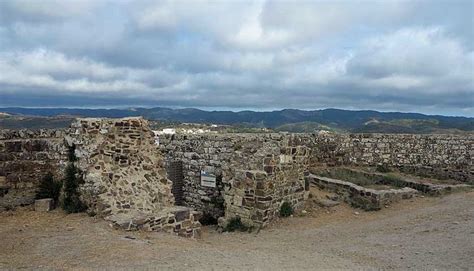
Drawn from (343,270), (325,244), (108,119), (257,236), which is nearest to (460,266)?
(343,270)

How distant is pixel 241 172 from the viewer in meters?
11.6

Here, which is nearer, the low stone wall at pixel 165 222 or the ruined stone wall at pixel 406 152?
the low stone wall at pixel 165 222

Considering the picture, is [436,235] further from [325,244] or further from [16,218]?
[16,218]

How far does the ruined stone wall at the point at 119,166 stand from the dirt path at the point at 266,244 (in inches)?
29.8

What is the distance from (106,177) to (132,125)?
1563 millimetres

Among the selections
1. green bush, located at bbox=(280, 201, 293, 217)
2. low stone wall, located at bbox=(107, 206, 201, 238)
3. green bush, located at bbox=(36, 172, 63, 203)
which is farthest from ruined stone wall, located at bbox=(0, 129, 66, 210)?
green bush, located at bbox=(280, 201, 293, 217)

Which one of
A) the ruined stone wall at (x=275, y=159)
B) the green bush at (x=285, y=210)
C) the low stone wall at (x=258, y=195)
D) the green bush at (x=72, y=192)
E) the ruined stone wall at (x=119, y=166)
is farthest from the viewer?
the green bush at (x=285, y=210)

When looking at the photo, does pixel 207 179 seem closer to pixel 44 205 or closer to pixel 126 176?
pixel 126 176

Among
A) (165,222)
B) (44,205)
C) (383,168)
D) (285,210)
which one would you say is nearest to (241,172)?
(285,210)

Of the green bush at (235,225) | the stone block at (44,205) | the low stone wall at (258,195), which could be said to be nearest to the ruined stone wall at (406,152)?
the low stone wall at (258,195)

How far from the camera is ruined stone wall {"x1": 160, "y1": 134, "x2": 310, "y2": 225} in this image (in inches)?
447

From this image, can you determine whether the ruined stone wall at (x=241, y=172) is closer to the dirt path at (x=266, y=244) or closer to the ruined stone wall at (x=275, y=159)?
the ruined stone wall at (x=275, y=159)

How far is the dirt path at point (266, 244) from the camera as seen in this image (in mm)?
6957

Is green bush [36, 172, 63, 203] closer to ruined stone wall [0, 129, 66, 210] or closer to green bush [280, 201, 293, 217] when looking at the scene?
ruined stone wall [0, 129, 66, 210]
